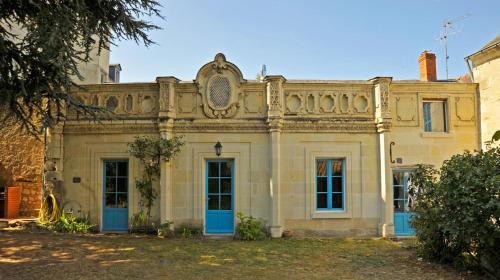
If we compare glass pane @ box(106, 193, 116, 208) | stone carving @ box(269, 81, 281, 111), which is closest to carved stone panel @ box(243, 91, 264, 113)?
stone carving @ box(269, 81, 281, 111)

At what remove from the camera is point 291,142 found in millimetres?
12078

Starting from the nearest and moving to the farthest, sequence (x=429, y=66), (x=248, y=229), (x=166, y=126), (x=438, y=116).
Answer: (x=248, y=229) < (x=166, y=126) < (x=438, y=116) < (x=429, y=66)

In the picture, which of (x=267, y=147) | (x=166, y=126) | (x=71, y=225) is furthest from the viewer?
(x=267, y=147)

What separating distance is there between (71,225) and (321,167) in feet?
24.0

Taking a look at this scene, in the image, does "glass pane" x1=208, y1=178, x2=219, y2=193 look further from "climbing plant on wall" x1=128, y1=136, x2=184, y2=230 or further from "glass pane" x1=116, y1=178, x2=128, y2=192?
"glass pane" x1=116, y1=178, x2=128, y2=192

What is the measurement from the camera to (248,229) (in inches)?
448

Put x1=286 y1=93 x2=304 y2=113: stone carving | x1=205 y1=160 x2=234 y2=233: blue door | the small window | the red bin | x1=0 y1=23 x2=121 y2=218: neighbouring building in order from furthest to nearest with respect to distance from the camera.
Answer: x1=0 y1=23 x2=121 y2=218: neighbouring building → the red bin → the small window → x1=286 y1=93 x2=304 y2=113: stone carving → x1=205 y1=160 x2=234 y2=233: blue door

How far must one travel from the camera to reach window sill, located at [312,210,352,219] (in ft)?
39.0

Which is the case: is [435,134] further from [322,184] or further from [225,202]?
[225,202]

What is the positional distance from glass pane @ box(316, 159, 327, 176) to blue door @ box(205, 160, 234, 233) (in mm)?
2510

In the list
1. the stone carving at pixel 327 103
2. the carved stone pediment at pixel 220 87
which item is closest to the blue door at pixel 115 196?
the carved stone pediment at pixel 220 87

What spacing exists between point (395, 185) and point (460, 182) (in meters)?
5.01

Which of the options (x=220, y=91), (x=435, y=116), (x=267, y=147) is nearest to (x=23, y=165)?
(x=220, y=91)

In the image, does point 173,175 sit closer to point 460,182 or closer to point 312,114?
point 312,114
